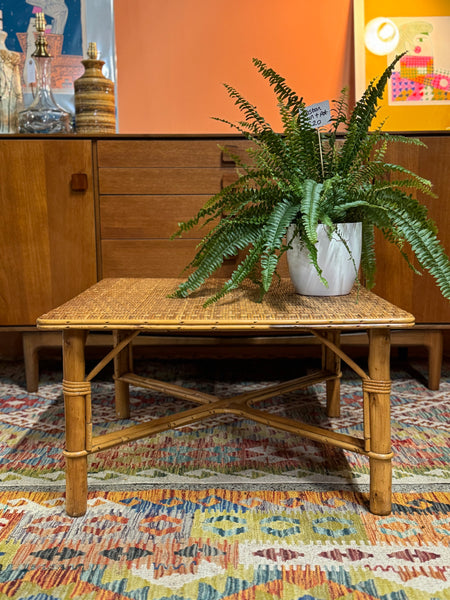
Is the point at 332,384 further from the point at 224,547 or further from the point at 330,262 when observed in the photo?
the point at 224,547

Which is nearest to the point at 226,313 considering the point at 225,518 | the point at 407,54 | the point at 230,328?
the point at 230,328

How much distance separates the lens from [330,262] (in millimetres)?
1353

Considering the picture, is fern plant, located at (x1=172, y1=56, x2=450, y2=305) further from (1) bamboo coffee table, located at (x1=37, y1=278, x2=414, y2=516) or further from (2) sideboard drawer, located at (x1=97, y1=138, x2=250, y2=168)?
(2) sideboard drawer, located at (x1=97, y1=138, x2=250, y2=168)

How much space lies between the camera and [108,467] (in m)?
1.49

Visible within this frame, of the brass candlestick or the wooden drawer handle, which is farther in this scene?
the brass candlestick

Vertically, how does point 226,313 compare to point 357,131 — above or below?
below

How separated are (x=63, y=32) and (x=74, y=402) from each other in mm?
1839

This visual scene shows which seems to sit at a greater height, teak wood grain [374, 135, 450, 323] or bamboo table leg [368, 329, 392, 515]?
teak wood grain [374, 135, 450, 323]

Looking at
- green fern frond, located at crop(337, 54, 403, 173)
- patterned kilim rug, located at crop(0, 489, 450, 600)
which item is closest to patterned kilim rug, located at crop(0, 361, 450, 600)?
patterned kilim rug, located at crop(0, 489, 450, 600)

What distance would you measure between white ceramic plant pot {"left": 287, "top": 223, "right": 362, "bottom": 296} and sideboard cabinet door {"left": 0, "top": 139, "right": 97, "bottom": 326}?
933 mm

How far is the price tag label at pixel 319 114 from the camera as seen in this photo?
1452 millimetres

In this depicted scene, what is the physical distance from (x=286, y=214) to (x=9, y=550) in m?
0.90

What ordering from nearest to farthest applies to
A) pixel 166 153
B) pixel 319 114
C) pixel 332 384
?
pixel 319 114
pixel 332 384
pixel 166 153

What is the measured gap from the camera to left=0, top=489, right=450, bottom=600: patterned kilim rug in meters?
1.00
